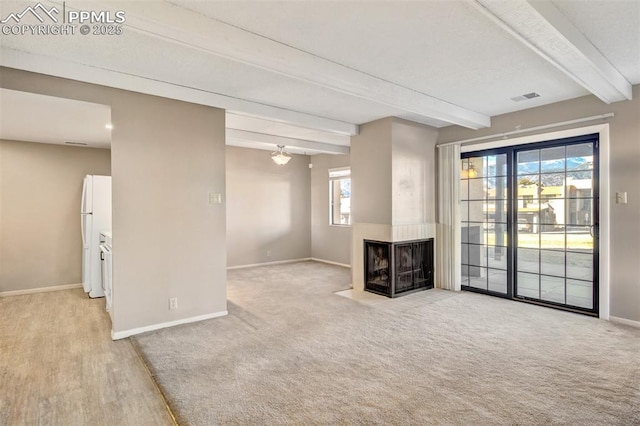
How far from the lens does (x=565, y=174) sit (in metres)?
4.38

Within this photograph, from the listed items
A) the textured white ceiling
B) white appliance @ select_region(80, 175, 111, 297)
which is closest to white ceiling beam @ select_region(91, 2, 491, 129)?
the textured white ceiling

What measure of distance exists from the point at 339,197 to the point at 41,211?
18.2ft

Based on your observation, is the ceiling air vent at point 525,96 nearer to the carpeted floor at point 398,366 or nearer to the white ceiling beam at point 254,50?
the white ceiling beam at point 254,50

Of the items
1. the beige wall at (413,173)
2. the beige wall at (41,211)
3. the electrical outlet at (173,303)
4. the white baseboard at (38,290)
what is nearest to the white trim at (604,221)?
the beige wall at (413,173)

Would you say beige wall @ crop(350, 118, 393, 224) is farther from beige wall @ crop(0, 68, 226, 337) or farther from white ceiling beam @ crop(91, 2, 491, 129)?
beige wall @ crop(0, 68, 226, 337)

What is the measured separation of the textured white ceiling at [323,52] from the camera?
228 centimetres

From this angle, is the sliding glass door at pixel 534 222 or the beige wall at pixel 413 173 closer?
the sliding glass door at pixel 534 222

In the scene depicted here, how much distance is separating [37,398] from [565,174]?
583cm

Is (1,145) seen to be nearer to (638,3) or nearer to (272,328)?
(272,328)

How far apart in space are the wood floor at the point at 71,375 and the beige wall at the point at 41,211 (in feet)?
3.98

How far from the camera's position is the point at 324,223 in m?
8.11

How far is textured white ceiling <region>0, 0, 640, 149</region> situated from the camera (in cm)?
228


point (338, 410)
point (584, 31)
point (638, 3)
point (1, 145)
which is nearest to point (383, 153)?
point (584, 31)

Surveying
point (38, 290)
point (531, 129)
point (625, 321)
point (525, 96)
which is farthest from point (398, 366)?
point (38, 290)
